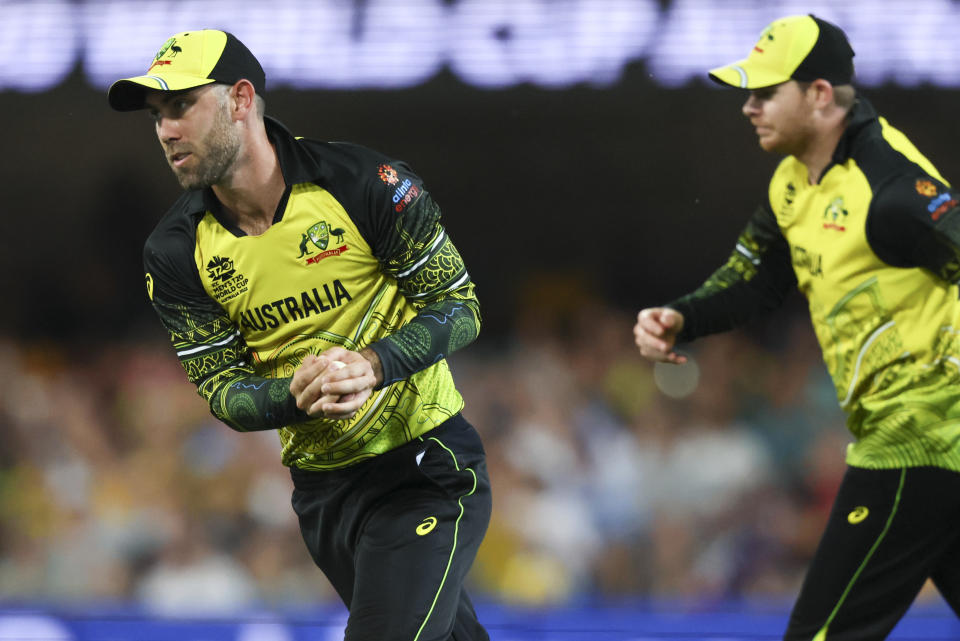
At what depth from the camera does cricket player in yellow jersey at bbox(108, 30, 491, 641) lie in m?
2.48

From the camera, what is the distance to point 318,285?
8.46 feet

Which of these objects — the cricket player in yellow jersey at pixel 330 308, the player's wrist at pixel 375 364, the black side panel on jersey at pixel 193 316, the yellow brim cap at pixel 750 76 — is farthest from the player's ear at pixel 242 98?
the yellow brim cap at pixel 750 76

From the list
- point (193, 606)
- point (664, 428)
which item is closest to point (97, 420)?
point (193, 606)

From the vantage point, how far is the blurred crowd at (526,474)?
17.3 ft

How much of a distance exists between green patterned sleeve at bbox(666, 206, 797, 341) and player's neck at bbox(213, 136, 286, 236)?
45.8 inches

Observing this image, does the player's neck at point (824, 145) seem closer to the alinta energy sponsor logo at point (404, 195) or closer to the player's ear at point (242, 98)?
the alinta energy sponsor logo at point (404, 195)

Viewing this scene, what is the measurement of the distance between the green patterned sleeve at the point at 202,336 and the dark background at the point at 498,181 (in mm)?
2333

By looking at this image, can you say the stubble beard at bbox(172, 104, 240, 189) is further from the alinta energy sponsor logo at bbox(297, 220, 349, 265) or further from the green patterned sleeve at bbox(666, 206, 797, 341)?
the green patterned sleeve at bbox(666, 206, 797, 341)

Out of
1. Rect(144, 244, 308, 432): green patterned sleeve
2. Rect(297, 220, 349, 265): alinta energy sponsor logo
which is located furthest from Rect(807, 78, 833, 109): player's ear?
Rect(144, 244, 308, 432): green patterned sleeve

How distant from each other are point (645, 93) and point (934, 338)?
2.47 metres

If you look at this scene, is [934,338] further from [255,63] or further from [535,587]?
[535,587]

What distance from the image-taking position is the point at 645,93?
490 centimetres

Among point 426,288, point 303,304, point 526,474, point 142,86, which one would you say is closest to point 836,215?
point 426,288

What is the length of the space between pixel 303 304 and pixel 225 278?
19 cm
